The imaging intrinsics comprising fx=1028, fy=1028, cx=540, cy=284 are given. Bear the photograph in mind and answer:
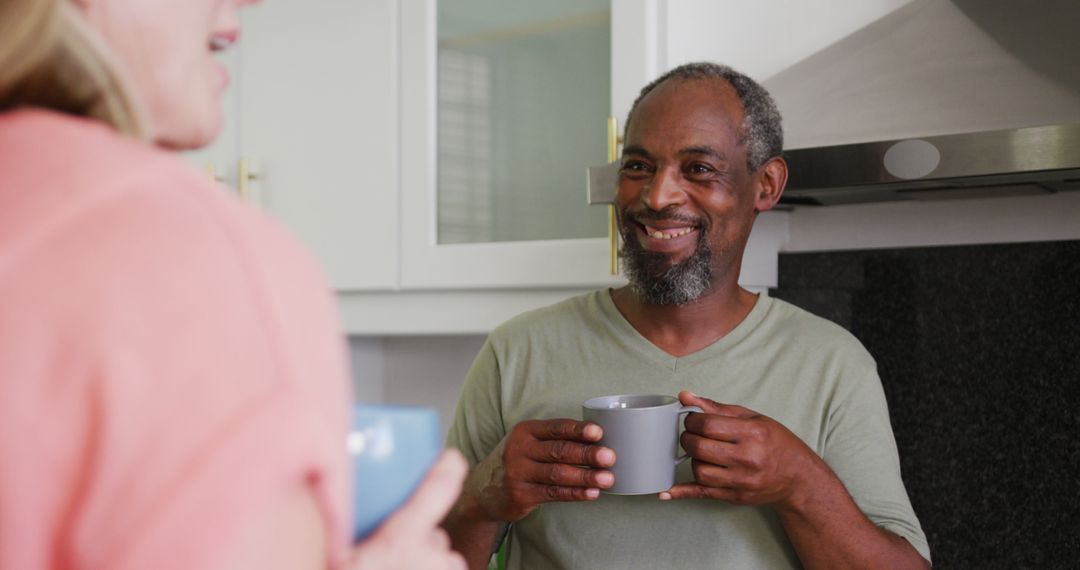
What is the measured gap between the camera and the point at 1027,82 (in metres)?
1.26

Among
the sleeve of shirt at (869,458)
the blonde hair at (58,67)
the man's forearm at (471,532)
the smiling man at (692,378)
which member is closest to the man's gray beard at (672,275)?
the smiling man at (692,378)

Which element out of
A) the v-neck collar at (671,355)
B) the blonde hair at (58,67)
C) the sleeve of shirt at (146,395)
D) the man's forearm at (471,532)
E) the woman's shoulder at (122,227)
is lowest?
the man's forearm at (471,532)

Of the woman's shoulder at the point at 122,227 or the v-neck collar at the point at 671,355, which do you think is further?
the v-neck collar at the point at 671,355

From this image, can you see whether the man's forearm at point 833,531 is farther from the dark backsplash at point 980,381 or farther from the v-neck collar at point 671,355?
the dark backsplash at point 980,381

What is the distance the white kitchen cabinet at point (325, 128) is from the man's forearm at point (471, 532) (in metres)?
0.57

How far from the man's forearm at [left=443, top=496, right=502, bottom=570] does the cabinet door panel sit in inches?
22.2

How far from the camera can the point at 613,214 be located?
140 cm

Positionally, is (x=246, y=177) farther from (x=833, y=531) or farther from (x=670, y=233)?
(x=833, y=531)

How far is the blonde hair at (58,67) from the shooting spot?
1.14ft

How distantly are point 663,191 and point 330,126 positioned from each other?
0.71 metres

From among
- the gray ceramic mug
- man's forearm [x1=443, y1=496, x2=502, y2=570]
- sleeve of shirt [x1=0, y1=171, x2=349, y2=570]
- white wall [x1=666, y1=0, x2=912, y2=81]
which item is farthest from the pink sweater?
white wall [x1=666, y1=0, x2=912, y2=81]

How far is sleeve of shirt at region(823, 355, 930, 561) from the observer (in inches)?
45.6

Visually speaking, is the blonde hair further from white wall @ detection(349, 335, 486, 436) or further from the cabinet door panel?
white wall @ detection(349, 335, 486, 436)

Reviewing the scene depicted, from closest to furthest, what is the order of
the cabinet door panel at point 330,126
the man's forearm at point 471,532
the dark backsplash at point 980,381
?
1. the man's forearm at point 471,532
2. the dark backsplash at point 980,381
3. the cabinet door panel at point 330,126
